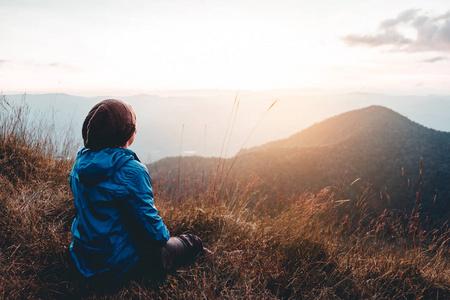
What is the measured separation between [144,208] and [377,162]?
38.5 meters

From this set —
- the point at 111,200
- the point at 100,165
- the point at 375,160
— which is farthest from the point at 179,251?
the point at 375,160

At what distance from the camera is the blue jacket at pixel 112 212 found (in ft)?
4.68

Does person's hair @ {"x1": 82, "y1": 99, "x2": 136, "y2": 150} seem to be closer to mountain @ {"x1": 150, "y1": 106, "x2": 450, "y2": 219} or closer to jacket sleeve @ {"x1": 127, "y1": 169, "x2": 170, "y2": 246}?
jacket sleeve @ {"x1": 127, "y1": 169, "x2": 170, "y2": 246}

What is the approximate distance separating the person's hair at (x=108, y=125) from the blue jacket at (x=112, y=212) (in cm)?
7

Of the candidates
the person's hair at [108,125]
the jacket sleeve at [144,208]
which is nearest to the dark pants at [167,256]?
the jacket sleeve at [144,208]

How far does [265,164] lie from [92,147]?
3399 centimetres

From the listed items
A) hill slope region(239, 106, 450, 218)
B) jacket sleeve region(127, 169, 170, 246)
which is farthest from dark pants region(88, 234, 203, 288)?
hill slope region(239, 106, 450, 218)

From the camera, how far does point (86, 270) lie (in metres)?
1.59

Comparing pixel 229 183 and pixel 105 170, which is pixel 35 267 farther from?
pixel 229 183

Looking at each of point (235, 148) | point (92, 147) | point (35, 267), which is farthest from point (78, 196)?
point (235, 148)

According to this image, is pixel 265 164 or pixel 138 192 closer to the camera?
pixel 138 192

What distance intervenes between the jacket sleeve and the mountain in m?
26.1

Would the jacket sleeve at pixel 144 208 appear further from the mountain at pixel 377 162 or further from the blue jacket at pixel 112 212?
the mountain at pixel 377 162

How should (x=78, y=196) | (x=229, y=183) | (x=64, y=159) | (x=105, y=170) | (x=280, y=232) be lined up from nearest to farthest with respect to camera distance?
(x=105, y=170) → (x=78, y=196) → (x=280, y=232) → (x=229, y=183) → (x=64, y=159)
